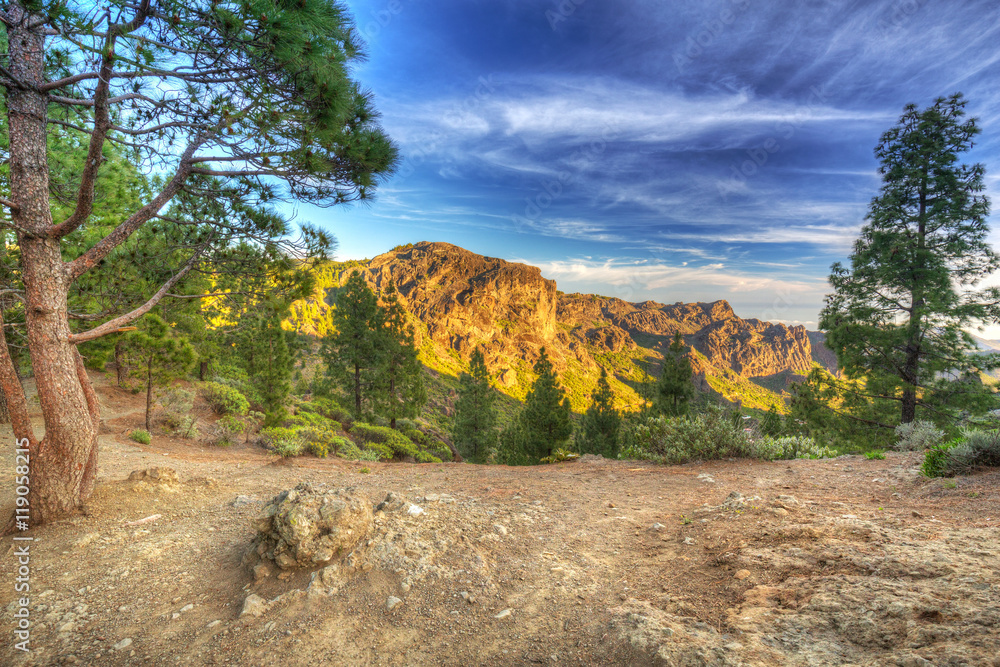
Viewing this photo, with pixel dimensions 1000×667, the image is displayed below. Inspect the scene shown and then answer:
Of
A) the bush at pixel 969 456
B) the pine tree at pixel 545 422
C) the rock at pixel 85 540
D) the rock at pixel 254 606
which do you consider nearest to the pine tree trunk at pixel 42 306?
the rock at pixel 85 540

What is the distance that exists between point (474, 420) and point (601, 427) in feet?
26.5

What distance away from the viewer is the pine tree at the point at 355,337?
20.4m

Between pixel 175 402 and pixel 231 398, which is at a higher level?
pixel 231 398

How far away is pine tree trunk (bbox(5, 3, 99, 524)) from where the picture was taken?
13.8 feet

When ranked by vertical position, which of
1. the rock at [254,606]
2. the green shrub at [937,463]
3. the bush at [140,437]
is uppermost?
the green shrub at [937,463]

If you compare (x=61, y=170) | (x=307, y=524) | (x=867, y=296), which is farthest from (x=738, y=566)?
(x=867, y=296)

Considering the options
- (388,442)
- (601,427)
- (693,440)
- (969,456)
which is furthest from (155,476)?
(601,427)

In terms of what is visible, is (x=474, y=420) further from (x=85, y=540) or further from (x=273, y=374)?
(x=85, y=540)

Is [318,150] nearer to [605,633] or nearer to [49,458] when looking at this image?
[49,458]

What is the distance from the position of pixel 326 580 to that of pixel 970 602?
454 centimetres

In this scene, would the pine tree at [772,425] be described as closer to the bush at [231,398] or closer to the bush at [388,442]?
the bush at [388,442]

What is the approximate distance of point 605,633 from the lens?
110 inches

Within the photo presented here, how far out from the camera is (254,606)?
314 cm

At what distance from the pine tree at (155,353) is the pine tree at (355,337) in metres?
8.46
